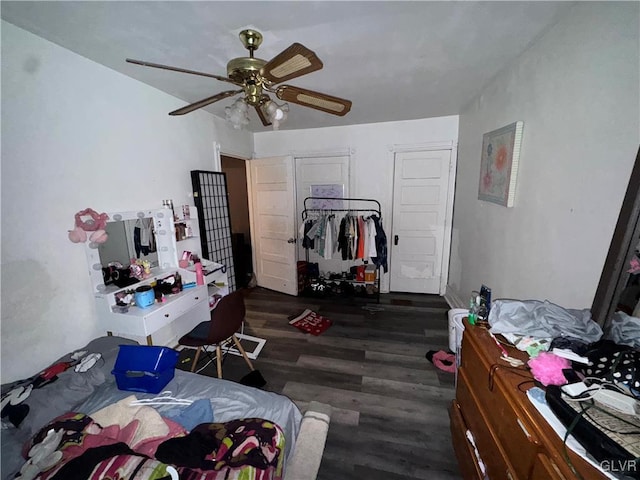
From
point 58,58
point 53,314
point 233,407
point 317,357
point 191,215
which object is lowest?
point 317,357

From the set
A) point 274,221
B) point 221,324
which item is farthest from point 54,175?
point 274,221

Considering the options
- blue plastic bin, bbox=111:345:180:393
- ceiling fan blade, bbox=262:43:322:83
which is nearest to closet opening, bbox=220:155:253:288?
blue plastic bin, bbox=111:345:180:393

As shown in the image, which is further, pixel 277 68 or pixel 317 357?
pixel 317 357

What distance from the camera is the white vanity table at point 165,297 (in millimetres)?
1864

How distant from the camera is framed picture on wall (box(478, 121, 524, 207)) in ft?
6.02

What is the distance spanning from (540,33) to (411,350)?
8.72 feet

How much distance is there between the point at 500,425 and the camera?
1.02 m

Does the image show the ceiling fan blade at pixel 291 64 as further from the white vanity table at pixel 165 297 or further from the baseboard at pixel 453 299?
the baseboard at pixel 453 299

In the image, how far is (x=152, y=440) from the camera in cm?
118

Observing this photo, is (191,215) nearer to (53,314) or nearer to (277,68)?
(53,314)

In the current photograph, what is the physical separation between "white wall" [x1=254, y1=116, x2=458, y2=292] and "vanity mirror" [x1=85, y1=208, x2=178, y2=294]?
2204 mm

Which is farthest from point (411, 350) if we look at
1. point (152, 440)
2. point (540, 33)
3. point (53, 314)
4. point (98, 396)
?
point (53, 314)

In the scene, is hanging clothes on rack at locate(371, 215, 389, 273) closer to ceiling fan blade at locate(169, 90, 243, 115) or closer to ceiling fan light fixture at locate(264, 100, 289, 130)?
ceiling fan light fixture at locate(264, 100, 289, 130)

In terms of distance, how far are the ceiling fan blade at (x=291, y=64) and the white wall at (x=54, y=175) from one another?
1.50 meters
